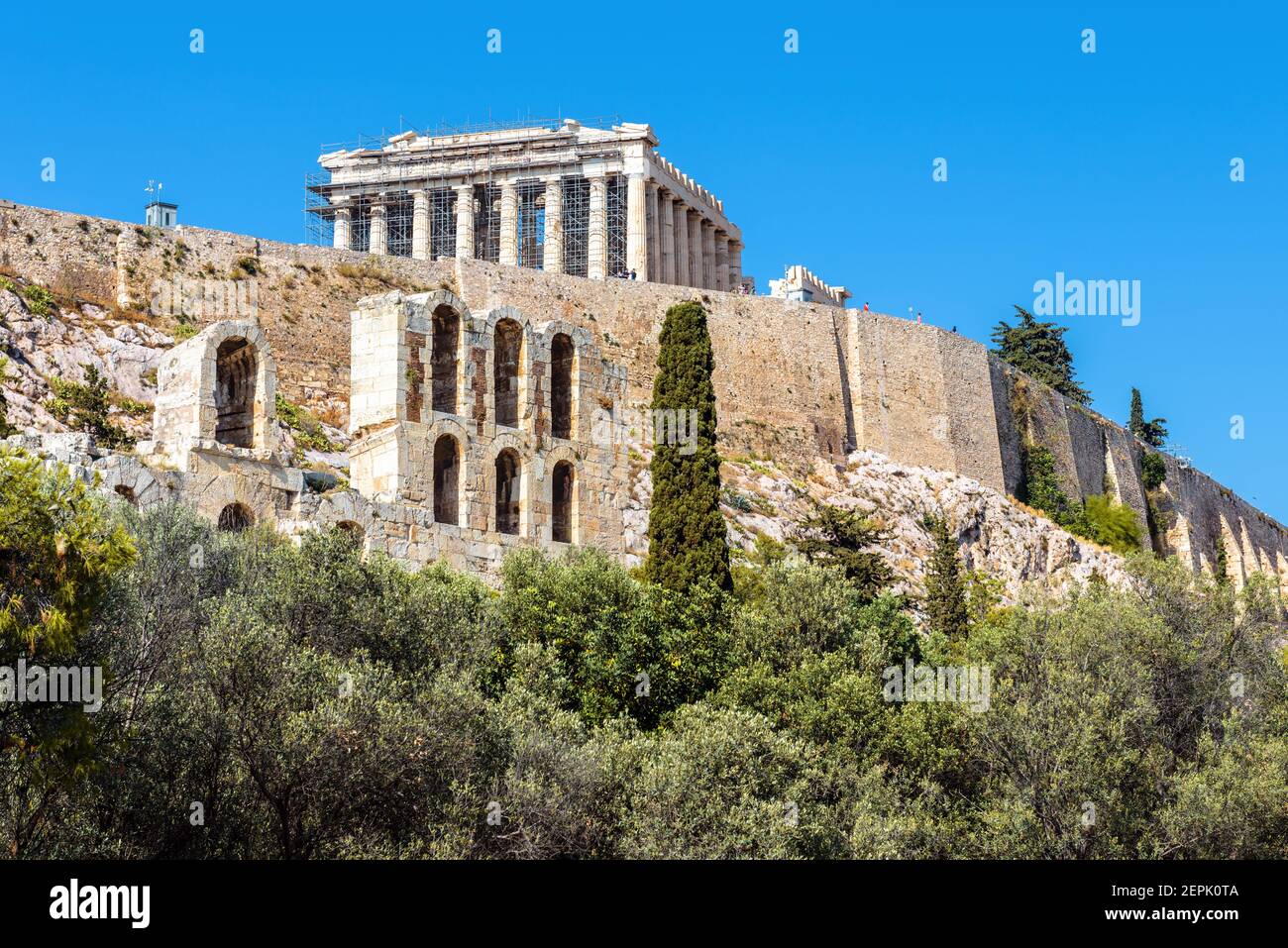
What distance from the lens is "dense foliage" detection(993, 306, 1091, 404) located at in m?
81.9

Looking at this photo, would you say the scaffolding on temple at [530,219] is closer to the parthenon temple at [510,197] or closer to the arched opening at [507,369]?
the parthenon temple at [510,197]

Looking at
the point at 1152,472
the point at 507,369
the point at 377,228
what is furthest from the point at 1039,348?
the point at 507,369

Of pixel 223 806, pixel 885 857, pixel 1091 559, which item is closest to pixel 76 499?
pixel 223 806

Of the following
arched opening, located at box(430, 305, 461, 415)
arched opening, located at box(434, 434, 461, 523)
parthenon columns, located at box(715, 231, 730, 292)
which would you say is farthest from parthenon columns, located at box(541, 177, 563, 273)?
arched opening, located at box(434, 434, 461, 523)

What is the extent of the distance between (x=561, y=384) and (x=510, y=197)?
3607 cm

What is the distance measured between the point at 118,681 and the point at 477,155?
164 ft

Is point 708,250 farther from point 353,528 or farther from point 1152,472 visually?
point 353,528

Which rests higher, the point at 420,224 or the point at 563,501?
the point at 420,224

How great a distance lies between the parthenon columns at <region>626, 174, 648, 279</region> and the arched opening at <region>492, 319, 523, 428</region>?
34.4 metres

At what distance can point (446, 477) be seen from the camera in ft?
104

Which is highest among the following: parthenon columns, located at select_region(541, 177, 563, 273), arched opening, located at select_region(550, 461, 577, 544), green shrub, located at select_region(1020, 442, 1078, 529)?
parthenon columns, located at select_region(541, 177, 563, 273)

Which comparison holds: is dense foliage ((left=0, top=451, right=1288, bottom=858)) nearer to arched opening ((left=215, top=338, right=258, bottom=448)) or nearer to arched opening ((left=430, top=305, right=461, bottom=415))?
arched opening ((left=215, top=338, right=258, bottom=448))

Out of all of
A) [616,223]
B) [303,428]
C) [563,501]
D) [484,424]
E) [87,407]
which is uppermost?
[616,223]

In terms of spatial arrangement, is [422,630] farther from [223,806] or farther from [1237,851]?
[1237,851]
